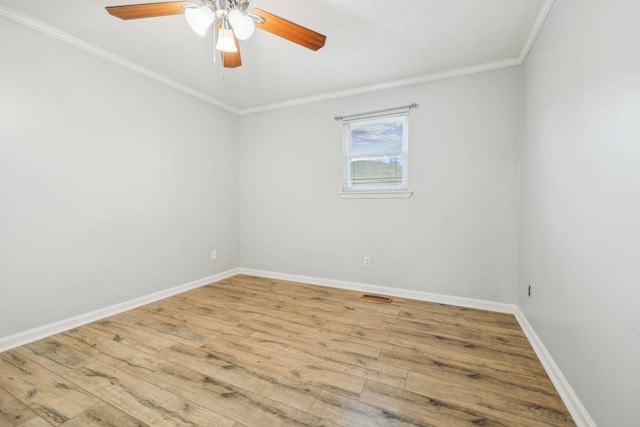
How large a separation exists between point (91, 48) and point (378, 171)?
118 inches

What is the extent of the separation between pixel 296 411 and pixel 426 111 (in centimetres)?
289

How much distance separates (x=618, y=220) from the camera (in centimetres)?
104

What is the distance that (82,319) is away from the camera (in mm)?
2316

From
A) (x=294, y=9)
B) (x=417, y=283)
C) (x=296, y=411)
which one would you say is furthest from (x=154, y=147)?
(x=417, y=283)

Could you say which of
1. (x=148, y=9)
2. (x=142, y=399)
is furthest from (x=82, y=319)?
(x=148, y=9)

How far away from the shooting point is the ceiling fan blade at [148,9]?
1.42 m

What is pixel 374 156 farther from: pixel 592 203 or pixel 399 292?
pixel 592 203

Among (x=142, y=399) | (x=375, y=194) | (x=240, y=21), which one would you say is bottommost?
(x=142, y=399)

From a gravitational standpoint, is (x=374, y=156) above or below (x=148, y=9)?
below

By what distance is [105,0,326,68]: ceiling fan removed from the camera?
1.43 m

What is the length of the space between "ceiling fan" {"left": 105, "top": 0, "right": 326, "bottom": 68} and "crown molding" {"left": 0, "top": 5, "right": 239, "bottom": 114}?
112 centimetres

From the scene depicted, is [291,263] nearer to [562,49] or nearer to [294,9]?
[294,9]

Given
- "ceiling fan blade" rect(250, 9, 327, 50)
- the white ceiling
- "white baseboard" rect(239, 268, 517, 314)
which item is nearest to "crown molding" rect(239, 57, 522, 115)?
the white ceiling

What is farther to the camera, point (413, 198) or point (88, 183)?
point (413, 198)
